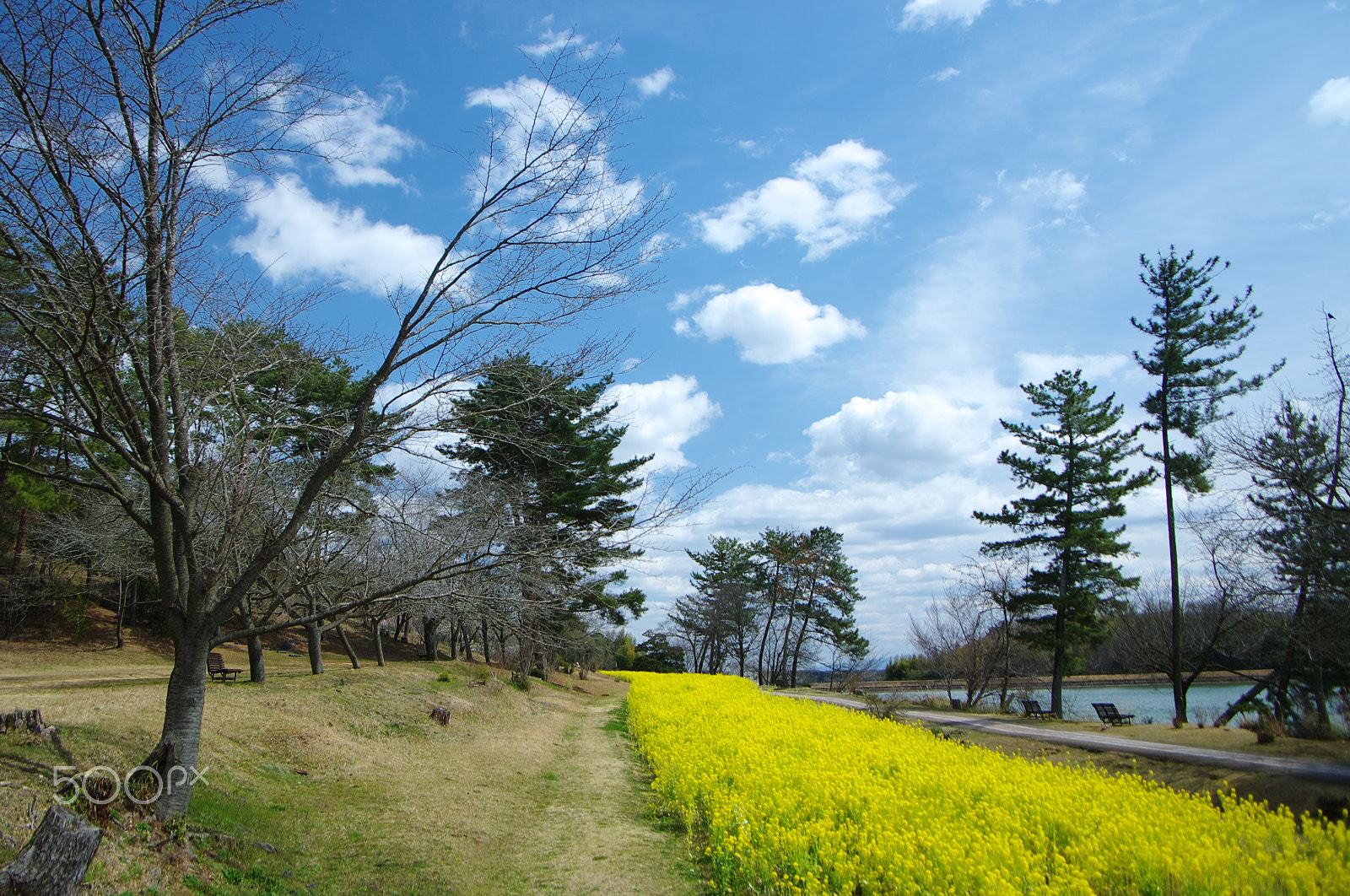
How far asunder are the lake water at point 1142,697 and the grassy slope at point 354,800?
848 inches

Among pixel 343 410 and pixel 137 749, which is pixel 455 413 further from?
pixel 137 749

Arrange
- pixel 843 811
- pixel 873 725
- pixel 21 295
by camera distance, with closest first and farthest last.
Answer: pixel 21 295
pixel 843 811
pixel 873 725

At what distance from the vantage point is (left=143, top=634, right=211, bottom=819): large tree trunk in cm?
530

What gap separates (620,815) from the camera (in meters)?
9.12

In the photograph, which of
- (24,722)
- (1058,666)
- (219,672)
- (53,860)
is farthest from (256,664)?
(1058,666)

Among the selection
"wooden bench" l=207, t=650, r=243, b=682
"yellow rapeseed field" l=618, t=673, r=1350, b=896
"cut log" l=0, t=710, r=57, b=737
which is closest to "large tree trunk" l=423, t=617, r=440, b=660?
"wooden bench" l=207, t=650, r=243, b=682

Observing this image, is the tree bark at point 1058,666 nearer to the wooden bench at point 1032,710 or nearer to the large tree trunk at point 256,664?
the wooden bench at point 1032,710

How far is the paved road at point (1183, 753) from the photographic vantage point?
32.7ft

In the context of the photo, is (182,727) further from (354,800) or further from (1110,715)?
(1110,715)

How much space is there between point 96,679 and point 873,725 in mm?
17220

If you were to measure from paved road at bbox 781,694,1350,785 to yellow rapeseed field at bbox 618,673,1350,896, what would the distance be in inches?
188

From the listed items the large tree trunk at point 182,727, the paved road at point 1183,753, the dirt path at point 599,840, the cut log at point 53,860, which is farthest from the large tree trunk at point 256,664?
the paved road at point 1183,753

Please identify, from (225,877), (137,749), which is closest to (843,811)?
(225,877)

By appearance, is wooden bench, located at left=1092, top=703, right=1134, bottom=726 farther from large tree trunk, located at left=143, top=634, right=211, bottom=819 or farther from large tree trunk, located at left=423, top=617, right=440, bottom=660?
large tree trunk, located at left=423, top=617, right=440, bottom=660
